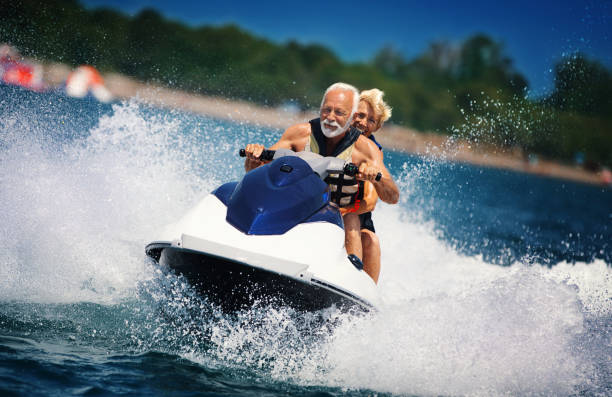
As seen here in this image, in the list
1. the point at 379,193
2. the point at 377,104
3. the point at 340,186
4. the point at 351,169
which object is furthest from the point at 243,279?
the point at 377,104

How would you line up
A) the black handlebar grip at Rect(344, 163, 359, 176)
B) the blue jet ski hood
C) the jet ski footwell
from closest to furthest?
the jet ski footwell
the blue jet ski hood
the black handlebar grip at Rect(344, 163, 359, 176)

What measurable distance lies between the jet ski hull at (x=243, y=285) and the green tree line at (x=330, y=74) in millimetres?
6374

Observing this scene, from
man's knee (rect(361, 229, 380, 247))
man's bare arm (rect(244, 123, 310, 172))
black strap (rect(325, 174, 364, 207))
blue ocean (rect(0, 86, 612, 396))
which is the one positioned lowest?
blue ocean (rect(0, 86, 612, 396))

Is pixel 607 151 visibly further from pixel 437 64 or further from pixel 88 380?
pixel 88 380

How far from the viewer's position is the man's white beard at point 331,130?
430 cm

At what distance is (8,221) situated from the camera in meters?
4.82

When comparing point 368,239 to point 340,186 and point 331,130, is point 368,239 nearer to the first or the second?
point 340,186

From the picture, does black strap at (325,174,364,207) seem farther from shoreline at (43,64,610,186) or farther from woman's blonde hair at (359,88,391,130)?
shoreline at (43,64,610,186)

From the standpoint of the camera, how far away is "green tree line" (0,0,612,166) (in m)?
14.1

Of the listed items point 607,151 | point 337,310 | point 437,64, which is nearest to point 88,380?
point 337,310

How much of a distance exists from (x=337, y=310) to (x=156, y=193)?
357cm

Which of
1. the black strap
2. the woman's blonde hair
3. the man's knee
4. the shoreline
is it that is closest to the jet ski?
the black strap

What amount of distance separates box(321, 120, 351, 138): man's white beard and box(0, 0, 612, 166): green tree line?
5.48 m

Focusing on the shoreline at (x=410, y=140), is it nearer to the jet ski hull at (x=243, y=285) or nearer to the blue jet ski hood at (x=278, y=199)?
the blue jet ski hood at (x=278, y=199)
